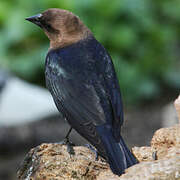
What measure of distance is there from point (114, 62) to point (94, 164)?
15.6ft

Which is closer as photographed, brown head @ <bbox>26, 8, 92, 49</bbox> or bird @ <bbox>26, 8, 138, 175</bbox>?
bird @ <bbox>26, 8, 138, 175</bbox>

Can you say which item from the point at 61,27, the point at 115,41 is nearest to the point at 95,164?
the point at 61,27

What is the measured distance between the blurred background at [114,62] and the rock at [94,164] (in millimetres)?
4204

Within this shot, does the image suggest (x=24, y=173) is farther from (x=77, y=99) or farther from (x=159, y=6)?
(x=159, y=6)

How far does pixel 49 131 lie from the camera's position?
25.6 feet

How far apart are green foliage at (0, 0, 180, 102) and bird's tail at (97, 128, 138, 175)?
4.46 metres

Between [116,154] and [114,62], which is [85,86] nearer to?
[116,154]

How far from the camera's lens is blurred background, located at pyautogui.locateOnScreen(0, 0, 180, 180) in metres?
7.79

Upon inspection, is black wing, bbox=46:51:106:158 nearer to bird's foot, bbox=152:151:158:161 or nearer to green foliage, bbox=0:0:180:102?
bird's foot, bbox=152:151:158:161

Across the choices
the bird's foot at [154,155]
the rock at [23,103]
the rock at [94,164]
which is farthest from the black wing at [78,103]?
the rock at [23,103]

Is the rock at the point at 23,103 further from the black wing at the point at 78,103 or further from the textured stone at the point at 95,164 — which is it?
the textured stone at the point at 95,164

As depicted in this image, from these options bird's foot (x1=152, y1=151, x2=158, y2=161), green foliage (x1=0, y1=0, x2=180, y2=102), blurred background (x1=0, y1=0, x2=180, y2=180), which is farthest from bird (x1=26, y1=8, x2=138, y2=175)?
green foliage (x1=0, y1=0, x2=180, y2=102)

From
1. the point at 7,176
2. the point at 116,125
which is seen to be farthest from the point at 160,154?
the point at 7,176

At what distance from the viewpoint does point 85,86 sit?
3635 mm
